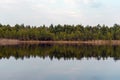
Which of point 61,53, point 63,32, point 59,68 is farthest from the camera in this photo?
point 63,32

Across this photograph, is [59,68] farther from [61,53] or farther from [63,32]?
[63,32]

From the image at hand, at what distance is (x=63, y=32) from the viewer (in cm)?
13612

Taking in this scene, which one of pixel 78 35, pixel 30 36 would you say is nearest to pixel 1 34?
pixel 30 36

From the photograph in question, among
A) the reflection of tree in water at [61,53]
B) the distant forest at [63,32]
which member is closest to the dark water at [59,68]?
the reflection of tree in water at [61,53]

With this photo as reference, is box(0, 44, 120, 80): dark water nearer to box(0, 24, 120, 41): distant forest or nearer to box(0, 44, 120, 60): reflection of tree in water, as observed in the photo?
box(0, 44, 120, 60): reflection of tree in water

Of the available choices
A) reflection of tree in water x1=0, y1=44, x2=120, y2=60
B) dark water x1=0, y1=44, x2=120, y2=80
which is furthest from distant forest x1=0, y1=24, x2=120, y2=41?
dark water x1=0, y1=44, x2=120, y2=80

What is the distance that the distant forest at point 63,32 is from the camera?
124875 mm

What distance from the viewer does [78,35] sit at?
128875mm

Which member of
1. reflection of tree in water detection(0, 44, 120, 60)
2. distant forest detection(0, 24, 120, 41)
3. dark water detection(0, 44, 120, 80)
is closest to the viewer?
dark water detection(0, 44, 120, 80)

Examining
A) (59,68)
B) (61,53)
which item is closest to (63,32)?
(61,53)

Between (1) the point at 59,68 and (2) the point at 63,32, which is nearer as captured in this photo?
(1) the point at 59,68

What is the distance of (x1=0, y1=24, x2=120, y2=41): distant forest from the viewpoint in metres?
125

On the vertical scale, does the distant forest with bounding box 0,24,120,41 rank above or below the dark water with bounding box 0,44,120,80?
above

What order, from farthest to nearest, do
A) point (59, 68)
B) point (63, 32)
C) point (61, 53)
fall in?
point (63, 32) → point (61, 53) → point (59, 68)
